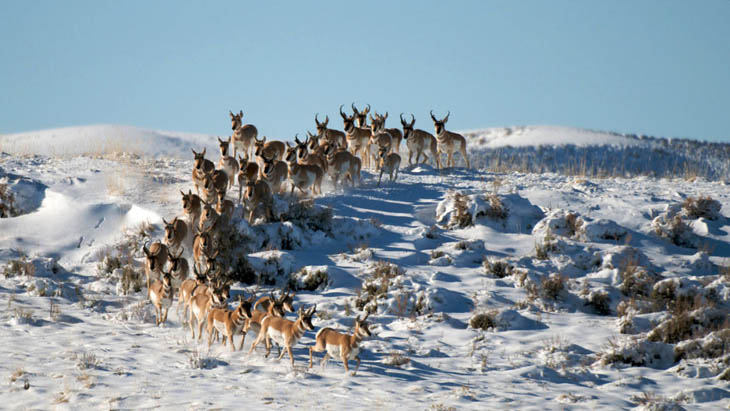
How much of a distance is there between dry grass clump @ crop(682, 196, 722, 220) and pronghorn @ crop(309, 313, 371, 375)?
9.92m

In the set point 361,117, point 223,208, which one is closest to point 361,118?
point 361,117

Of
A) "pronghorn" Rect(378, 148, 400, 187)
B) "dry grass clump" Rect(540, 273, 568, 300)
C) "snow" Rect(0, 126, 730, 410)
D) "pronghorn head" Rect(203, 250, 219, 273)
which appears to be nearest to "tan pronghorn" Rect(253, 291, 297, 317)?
"snow" Rect(0, 126, 730, 410)

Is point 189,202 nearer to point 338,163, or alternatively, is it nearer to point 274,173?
point 274,173

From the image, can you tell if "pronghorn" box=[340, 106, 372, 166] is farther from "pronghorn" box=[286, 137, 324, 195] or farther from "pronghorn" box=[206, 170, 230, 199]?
"pronghorn" box=[206, 170, 230, 199]

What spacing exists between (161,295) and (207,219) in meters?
2.71

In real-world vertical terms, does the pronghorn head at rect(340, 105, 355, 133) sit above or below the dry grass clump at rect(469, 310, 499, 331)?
above

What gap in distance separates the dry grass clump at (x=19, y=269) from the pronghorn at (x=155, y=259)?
2.28 m

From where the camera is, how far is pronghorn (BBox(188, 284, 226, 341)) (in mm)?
9969

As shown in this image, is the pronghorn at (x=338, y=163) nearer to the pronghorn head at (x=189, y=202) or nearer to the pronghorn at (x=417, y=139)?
the pronghorn at (x=417, y=139)

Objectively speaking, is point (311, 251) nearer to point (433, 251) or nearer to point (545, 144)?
point (433, 251)

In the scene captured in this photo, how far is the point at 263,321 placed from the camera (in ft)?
30.6

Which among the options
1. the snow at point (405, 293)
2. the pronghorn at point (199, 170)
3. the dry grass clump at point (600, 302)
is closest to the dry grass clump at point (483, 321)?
the snow at point (405, 293)

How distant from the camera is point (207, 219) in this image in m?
13.3

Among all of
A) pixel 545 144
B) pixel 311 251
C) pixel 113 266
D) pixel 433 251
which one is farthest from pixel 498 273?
pixel 545 144
